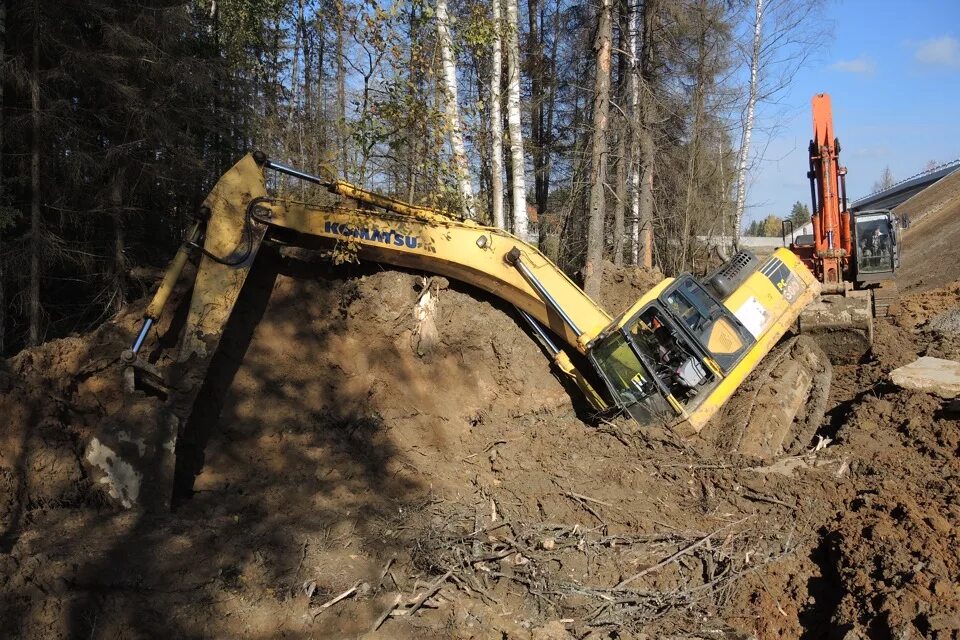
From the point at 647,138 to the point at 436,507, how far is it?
11450mm

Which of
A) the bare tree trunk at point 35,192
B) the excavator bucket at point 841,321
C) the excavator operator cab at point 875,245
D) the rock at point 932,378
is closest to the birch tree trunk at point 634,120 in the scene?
the excavator operator cab at point 875,245

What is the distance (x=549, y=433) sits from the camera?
7203mm

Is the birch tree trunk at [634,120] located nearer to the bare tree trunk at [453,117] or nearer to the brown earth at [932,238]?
the bare tree trunk at [453,117]

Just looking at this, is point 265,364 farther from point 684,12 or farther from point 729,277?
point 684,12

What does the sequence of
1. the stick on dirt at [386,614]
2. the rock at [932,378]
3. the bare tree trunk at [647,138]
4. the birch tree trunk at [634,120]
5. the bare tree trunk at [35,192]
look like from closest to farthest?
1. the stick on dirt at [386,614]
2. the rock at [932,378]
3. the bare tree trunk at [35,192]
4. the birch tree trunk at [634,120]
5. the bare tree trunk at [647,138]

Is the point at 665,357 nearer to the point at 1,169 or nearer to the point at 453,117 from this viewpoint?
the point at 453,117

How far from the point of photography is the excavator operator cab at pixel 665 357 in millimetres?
7219

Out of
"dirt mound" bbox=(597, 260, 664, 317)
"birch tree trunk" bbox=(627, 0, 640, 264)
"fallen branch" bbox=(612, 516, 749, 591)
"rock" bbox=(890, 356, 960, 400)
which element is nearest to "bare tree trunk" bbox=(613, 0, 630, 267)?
"birch tree trunk" bbox=(627, 0, 640, 264)

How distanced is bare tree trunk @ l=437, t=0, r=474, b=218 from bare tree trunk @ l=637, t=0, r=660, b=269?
5204 mm

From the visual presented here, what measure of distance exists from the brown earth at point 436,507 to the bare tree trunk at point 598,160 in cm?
301

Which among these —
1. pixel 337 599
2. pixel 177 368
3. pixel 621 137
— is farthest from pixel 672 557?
pixel 621 137

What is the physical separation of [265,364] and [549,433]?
289 cm

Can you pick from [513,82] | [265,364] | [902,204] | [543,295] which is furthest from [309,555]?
[902,204]

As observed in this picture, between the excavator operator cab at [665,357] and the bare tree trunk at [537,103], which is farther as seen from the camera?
the bare tree trunk at [537,103]
